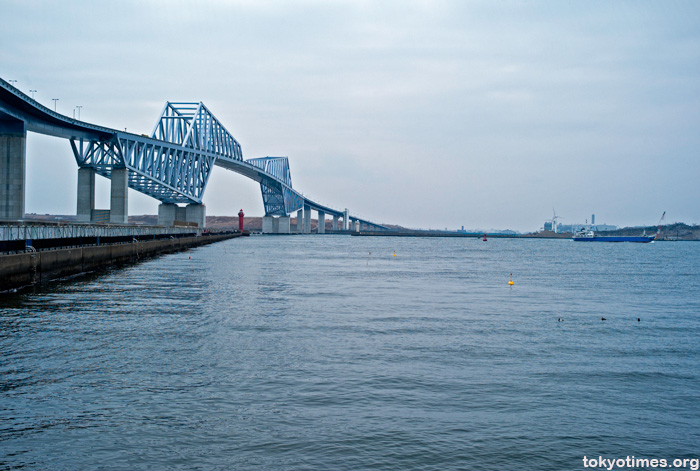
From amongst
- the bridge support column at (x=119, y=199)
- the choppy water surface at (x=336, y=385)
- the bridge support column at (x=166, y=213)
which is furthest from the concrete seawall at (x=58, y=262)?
the bridge support column at (x=166, y=213)

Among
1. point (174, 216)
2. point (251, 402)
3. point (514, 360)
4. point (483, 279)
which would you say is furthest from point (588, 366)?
point (174, 216)

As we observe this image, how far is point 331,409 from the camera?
11445 millimetres

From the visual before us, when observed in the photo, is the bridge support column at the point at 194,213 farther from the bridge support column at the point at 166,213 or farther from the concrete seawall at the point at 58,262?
the concrete seawall at the point at 58,262

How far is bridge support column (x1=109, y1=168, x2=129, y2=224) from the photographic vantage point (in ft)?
280

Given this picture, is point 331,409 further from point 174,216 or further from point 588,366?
point 174,216

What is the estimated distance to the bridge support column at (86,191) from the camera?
274 feet

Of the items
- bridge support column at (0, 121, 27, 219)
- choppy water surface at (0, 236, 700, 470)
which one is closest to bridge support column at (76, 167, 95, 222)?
bridge support column at (0, 121, 27, 219)

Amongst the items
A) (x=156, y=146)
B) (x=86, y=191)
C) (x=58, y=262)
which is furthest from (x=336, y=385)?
(x=156, y=146)

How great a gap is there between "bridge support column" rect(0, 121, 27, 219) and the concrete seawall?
10.4 meters

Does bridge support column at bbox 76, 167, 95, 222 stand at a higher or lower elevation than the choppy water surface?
higher

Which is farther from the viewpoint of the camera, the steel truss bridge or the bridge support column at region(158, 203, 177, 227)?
the bridge support column at region(158, 203, 177, 227)

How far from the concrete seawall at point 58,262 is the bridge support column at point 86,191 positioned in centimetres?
2732

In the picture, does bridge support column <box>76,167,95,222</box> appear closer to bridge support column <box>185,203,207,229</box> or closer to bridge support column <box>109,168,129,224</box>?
bridge support column <box>109,168,129,224</box>

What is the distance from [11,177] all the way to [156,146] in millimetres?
56734
